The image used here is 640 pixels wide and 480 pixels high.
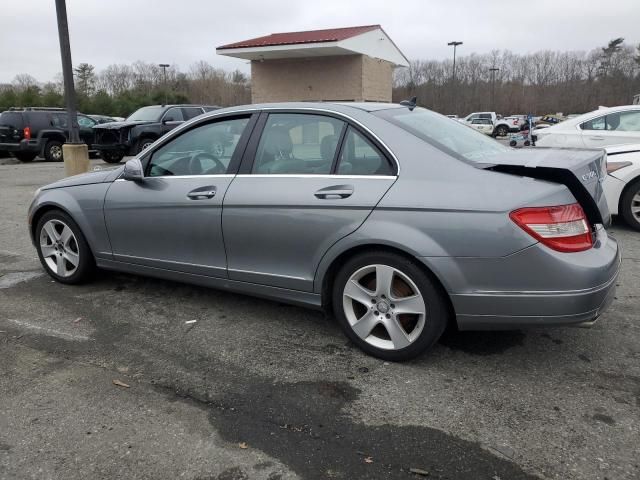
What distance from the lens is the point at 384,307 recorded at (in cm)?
310

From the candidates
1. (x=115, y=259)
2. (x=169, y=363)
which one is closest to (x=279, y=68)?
(x=115, y=259)

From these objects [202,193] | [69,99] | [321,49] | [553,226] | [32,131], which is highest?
[321,49]

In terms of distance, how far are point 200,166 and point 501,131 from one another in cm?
3680

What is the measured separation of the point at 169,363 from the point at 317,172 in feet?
4.95

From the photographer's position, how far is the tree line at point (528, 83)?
65125mm

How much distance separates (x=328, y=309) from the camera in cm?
343

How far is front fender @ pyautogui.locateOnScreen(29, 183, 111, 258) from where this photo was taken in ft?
14.0

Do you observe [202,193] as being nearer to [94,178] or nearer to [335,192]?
[335,192]

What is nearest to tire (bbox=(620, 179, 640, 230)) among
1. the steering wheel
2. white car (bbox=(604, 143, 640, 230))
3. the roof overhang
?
white car (bbox=(604, 143, 640, 230))

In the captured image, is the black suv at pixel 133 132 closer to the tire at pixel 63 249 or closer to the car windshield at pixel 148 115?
the car windshield at pixel 148 115

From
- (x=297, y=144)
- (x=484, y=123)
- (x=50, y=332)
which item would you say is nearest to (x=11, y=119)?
(x=50, y=332)

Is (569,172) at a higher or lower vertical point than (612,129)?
lower

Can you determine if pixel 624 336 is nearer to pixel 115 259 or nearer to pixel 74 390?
pixel 74 390

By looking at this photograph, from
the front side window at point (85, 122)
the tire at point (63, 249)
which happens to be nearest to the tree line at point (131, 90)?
the front side window at point (85, 122)
